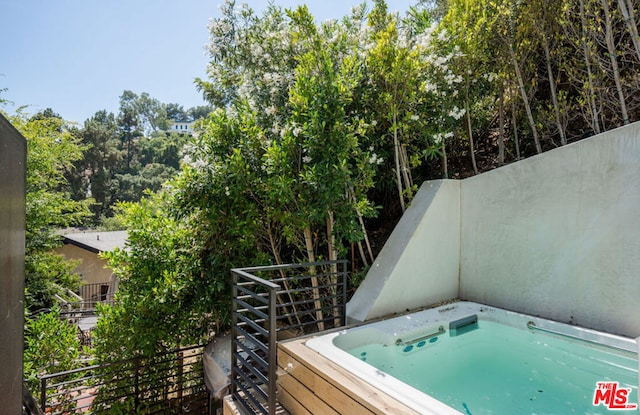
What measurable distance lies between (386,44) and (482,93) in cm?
170

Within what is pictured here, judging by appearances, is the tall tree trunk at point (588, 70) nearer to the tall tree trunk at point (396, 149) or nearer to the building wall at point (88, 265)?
the tall tree trunk at point (396, 149)

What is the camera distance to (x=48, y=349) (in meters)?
4.86

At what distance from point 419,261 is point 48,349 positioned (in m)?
5.23

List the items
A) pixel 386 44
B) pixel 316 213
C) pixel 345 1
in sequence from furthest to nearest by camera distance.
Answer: pixel 345 1, pixel 386 44, pixel 316 213

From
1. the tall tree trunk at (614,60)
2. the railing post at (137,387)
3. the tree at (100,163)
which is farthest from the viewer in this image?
the tree at (100,163)

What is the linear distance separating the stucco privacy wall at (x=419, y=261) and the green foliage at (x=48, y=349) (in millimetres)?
4182

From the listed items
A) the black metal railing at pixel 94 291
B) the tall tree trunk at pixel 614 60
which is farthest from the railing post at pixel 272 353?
the black metal railing at pixel 94 291

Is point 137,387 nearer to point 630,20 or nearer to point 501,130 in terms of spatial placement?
point 501,130

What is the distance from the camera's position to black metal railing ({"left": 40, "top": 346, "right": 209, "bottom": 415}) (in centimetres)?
455

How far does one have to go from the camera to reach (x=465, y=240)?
4645mm

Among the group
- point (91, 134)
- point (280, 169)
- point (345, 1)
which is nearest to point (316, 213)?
point (280, 169)

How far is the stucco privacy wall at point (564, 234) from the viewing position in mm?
3307

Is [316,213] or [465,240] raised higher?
[316,213]

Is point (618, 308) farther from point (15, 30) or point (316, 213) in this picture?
point (15, 30)
